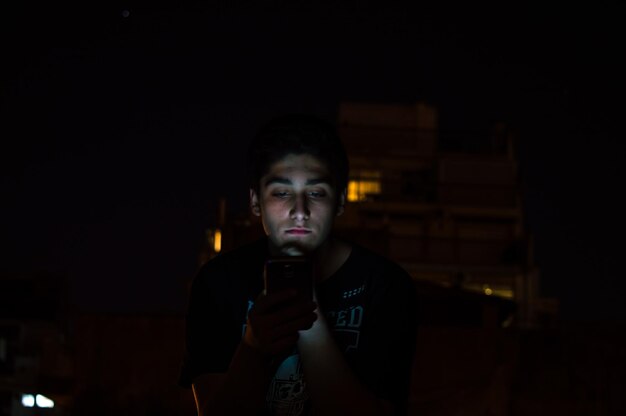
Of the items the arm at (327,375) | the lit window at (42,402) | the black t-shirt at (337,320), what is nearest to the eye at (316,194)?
the black t-shirt at (337,320)

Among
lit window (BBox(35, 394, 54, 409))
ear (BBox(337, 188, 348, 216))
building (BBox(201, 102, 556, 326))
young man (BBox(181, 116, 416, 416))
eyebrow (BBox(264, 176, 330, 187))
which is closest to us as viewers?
young man (BBox(181, 116, 416, 416))

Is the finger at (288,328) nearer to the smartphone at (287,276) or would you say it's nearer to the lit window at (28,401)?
the smartphone at (287,276)

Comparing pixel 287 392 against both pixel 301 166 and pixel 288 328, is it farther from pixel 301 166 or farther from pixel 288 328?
pixel 301 166

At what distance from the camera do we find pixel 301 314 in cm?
223

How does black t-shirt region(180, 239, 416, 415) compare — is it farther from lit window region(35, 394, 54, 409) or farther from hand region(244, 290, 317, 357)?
lit window region(35, 394, 54, 409)

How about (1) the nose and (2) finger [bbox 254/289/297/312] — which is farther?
(1) the nose

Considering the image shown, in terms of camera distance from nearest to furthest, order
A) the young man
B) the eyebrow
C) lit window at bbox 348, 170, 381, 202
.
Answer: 1. the young man
2. the eyebrow
3. lit window at bbox 348, 170, 381, 202

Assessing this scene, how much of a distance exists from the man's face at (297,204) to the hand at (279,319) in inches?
8.7

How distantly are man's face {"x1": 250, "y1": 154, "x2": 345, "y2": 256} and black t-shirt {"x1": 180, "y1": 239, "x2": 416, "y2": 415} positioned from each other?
181 millimetres

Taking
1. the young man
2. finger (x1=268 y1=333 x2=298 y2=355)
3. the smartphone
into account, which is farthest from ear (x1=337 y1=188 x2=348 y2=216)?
finger (x1=268 y1=333 x2=298 y2=355)

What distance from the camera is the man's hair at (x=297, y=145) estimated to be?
2516mm

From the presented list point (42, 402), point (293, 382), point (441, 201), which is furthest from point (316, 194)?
point (441, 201)

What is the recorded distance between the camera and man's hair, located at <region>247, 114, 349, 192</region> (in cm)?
252

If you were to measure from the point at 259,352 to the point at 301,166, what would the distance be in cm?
55
